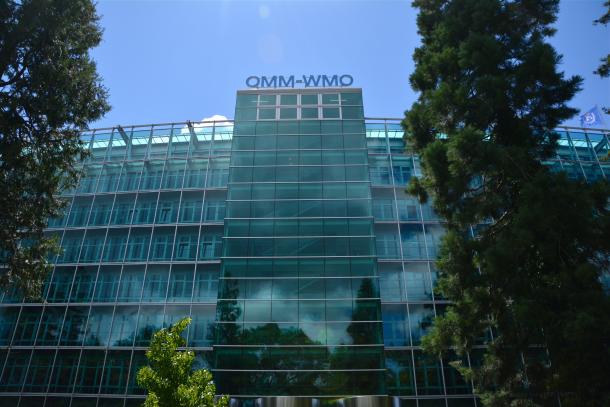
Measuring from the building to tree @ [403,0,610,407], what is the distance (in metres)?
8.86

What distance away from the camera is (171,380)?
39.4 feet

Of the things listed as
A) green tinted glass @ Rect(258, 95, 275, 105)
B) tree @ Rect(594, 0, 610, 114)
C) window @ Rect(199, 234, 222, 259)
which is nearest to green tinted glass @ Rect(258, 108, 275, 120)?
green tinted glass @ Rect(258, 95, 275, 105)

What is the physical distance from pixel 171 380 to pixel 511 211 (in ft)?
39.8

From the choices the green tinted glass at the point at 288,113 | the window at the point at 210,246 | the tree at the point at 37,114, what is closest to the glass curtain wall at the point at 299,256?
the green tinted glass at the point at 288,113

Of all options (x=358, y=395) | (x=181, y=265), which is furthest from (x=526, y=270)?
(x=181, y=265)

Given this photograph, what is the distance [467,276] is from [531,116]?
6526 mm

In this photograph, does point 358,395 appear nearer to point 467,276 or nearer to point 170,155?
point 467,276

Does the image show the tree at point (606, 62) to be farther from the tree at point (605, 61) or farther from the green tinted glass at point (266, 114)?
the green tinted glass at point (266, 114)

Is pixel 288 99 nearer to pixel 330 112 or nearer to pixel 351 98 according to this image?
pixel 330 112

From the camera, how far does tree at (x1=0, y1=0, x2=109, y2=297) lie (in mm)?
15961

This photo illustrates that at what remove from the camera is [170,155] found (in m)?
33.8

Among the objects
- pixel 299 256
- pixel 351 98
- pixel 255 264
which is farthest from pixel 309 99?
pixel 255 264

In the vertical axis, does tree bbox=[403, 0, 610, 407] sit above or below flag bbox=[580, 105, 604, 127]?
below

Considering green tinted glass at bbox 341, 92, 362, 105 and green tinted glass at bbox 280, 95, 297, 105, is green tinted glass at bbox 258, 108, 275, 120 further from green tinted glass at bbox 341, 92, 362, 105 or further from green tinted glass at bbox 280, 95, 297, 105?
green tinted glass at bbox 341, 92, 362, 105
